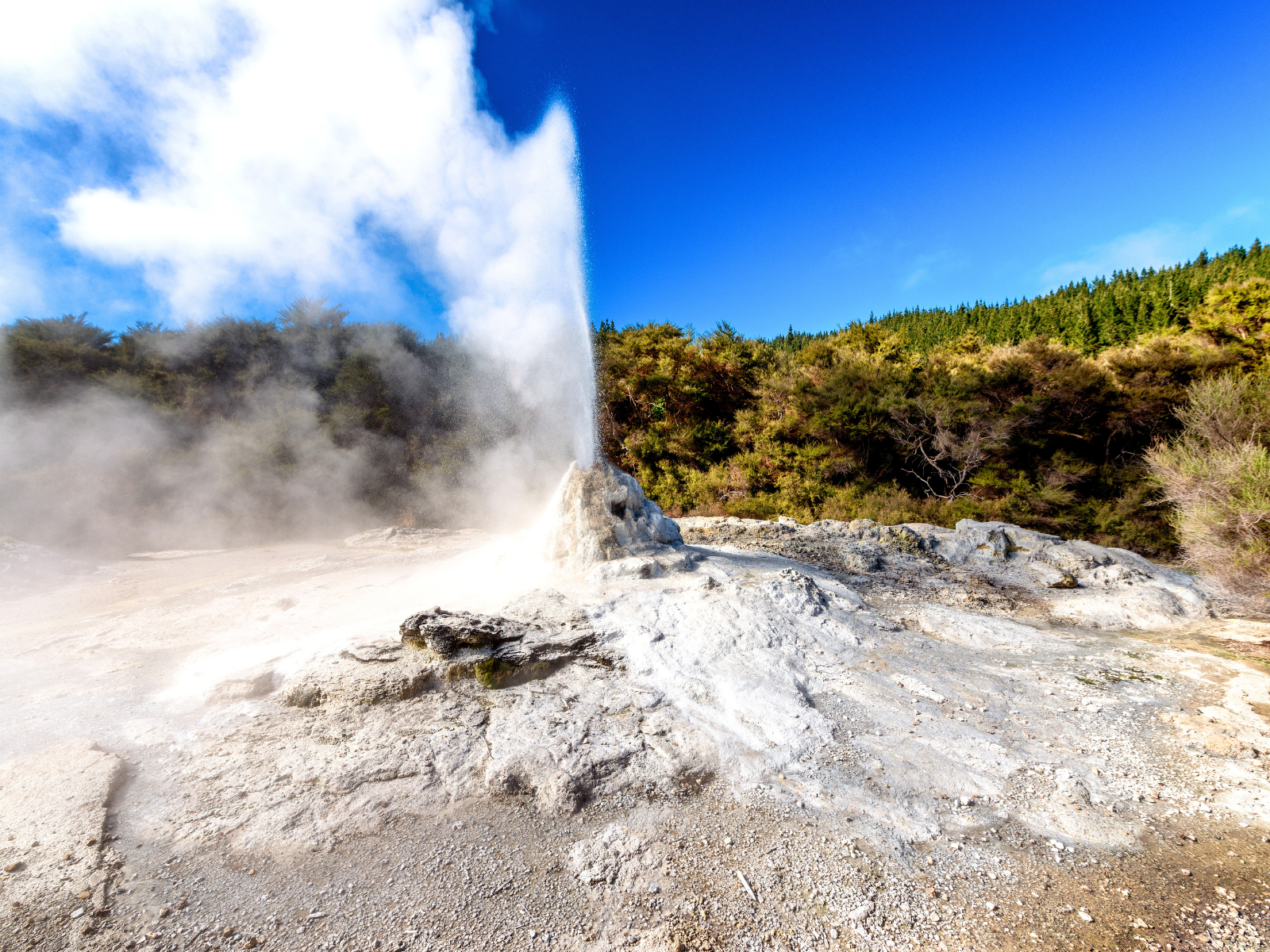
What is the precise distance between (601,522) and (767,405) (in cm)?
1058

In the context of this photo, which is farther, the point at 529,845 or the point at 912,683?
the point at 912,683

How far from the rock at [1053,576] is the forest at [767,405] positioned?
415cm

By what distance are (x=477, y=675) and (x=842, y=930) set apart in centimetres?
274

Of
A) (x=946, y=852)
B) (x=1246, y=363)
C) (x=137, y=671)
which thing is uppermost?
(x=1246, y=363)

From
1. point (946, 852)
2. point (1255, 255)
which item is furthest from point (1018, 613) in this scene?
point (1255, 255)

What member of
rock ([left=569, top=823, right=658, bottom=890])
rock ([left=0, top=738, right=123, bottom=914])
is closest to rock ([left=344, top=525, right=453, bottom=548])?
rock ([left=0, top=738, right=123, bottom=914])

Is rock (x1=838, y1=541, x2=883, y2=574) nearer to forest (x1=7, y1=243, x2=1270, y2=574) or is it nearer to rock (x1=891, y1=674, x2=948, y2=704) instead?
rock (x1=891, y1=674, x2=948, y2=704)

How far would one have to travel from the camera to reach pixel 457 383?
599 inches

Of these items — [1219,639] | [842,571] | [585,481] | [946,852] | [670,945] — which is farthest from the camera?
[842,571]

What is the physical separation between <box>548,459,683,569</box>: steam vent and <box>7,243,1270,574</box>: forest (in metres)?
6.95

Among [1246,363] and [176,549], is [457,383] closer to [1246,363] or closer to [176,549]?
[176,549]

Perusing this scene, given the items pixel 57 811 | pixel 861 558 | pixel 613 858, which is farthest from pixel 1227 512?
pixel 57 811

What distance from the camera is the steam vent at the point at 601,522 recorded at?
5559 millimetres

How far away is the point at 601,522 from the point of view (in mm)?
5660
